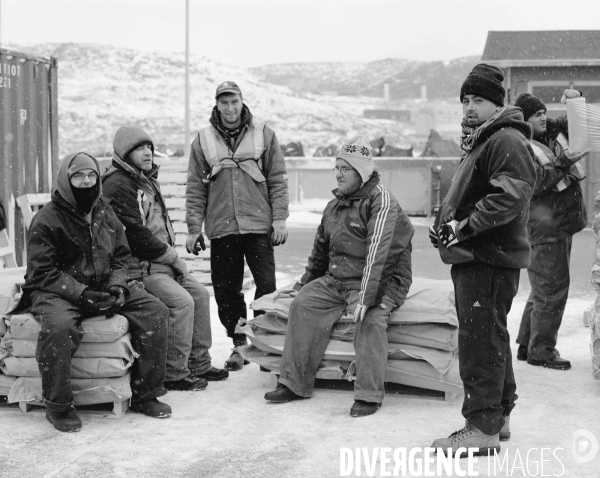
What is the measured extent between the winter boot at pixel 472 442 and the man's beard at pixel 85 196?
95.5 inches

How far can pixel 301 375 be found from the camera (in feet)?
17.5

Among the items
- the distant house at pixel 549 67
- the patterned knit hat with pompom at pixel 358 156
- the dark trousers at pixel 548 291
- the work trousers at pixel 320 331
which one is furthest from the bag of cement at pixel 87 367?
the distant house at pixel 549 67

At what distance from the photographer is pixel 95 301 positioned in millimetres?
4836

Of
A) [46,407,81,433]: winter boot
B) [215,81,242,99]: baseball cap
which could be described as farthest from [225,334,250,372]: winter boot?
[215,81,242,99]: baseball cap

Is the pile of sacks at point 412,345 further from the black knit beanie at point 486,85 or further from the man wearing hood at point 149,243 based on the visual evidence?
the black knit beanie at point 486,85

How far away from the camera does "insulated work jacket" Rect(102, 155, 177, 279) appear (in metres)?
5.45

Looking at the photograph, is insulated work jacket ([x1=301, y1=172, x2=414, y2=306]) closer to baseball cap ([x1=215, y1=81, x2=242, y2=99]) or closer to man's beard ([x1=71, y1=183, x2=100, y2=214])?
baseball cap ([x1=215, y1=81, x2=242, y2=99])

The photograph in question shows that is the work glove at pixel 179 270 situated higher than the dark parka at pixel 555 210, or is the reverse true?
the dark parka at pixel 555 210

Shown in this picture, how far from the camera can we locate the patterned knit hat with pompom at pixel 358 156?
5.27 metres

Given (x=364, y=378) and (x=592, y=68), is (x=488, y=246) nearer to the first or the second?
(x=364, y=378)

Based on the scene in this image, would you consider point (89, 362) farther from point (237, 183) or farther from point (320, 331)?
point (237, 183)

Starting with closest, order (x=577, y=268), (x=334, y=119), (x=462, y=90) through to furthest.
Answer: (x=462, y=90) → (x=577, y=268) → (x=334, y=119)

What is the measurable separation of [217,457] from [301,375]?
3.72ft

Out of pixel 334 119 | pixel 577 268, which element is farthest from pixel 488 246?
pixel 334 119
